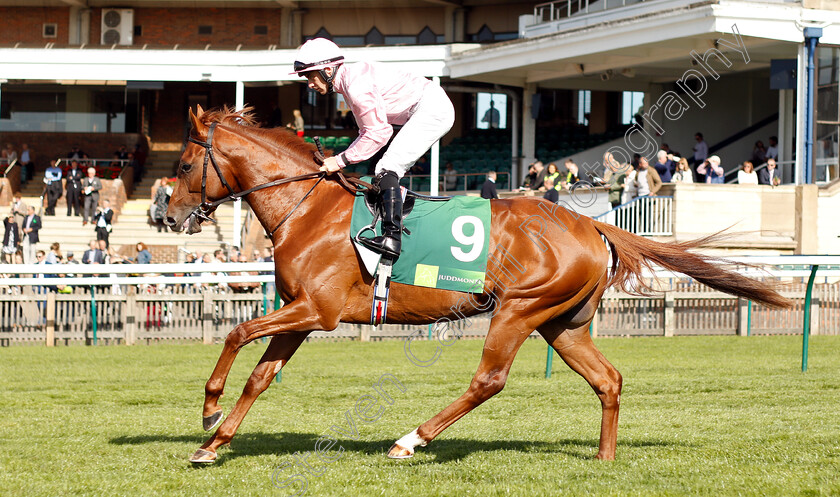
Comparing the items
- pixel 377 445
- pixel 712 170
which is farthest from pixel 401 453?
pixel 712 170

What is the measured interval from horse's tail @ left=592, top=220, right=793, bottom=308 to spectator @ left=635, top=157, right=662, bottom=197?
35.6ft

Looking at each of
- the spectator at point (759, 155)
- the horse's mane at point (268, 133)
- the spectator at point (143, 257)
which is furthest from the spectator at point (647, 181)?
the horse's mane at point (268, 133)

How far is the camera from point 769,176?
59.4 ft

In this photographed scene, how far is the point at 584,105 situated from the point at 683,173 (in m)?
8.98

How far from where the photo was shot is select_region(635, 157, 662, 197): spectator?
54.3 feet

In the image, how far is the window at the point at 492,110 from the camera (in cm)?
2712

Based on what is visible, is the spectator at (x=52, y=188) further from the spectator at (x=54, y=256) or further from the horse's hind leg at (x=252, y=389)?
the horse's hind leg at (x=252, y=389)

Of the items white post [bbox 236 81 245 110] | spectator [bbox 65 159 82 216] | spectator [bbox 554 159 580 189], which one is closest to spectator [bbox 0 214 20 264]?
spectator [bbox 65 159 82 216]

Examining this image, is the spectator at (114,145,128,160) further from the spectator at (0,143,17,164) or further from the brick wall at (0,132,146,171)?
the spectator at (0,143,17,164)

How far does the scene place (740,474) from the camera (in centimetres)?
486

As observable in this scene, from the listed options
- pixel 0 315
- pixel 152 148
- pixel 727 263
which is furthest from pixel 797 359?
pixel 152 148

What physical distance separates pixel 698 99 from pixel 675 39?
4191 millimetres

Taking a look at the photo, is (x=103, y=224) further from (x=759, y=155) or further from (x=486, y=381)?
(x=486, y=381)

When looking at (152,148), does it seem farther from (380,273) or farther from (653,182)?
(380,273)
